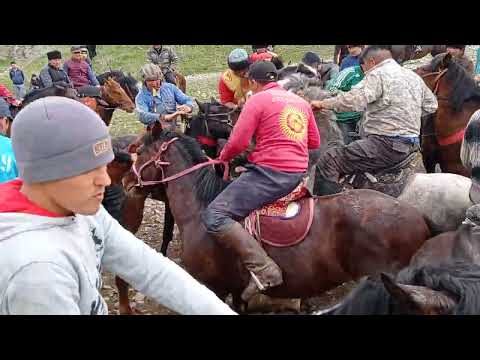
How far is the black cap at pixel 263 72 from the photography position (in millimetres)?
4371

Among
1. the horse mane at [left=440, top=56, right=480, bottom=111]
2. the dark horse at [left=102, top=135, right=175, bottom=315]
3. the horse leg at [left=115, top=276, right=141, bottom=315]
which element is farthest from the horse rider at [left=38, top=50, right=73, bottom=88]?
the horse mane at [left=440, top=56, right=480, bottom=111]

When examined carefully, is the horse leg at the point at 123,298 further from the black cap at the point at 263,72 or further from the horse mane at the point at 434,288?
the horse mane at the point at 434,288

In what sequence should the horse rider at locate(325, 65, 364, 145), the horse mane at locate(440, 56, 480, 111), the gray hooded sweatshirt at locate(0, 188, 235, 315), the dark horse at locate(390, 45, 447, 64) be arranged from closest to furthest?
1. the gray hooded sweatshirt at locate(0, 188, 235, 315)
2. the dark horse at locate(390, 45, 447, 64)
3. the horse mane at locate(440, 56, 480, 111)
4. the horse rider at locate(325, 65, 364, 145)

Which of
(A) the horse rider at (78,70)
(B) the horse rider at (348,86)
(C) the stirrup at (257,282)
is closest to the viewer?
(C) the stirrup at (257,282)

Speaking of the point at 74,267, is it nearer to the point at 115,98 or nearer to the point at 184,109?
the point at 184,109

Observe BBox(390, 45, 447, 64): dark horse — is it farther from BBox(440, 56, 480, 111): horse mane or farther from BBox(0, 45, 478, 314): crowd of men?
BBox(440, 56, 480, 111): horse mane

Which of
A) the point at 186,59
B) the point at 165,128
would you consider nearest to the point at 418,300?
the point at 165,128

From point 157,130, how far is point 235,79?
2.90 metres

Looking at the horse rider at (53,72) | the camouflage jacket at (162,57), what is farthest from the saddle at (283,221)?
the camouflage jacket at (162,57)

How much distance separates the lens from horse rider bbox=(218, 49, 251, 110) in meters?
7.36

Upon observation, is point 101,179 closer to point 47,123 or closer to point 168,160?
point 47,123

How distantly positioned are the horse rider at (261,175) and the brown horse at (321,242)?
22 cm

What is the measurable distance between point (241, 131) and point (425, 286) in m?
2.45
